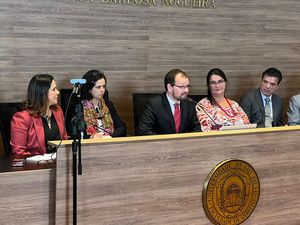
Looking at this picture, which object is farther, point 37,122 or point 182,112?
point 182,112

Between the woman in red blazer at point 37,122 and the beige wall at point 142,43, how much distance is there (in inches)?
31.2

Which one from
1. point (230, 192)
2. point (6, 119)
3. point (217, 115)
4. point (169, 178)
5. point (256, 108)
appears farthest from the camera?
point (256, 108)

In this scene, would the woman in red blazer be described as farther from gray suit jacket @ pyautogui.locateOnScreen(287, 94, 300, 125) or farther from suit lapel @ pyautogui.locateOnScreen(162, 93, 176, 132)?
gray suit jacket @ pyautogui.locateOnScreen(287, 94, 300, 125)

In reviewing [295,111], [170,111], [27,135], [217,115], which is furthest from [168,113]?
[295,111]

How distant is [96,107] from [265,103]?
1.70 metres

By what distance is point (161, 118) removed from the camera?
3623 mm

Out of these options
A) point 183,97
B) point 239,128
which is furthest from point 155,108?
point 239,128

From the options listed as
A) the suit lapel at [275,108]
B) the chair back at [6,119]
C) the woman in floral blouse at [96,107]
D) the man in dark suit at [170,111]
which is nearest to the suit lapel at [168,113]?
the man in dark suit at [170,111]

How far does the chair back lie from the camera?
339 cm

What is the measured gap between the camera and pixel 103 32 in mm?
4312

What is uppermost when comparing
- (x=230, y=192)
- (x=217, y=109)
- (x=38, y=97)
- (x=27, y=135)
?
(x=38, y=97)

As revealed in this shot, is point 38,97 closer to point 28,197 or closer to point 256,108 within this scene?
point 28,197

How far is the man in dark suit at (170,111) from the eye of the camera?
142 inches

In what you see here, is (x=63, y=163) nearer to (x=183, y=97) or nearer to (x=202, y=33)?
(x=183, y=97)
